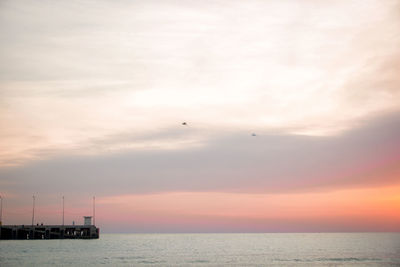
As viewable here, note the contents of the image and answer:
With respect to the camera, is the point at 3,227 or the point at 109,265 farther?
the point at 3,227

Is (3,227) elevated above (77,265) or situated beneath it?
elevated above

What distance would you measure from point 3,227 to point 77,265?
96.8 m

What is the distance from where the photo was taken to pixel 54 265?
283 feet

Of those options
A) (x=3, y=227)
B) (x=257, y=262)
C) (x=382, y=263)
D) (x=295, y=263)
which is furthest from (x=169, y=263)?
(x=3, y=227)

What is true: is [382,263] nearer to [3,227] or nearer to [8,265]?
[8,265]

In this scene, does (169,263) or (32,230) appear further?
(32,230)

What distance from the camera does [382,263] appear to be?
89.9 metres

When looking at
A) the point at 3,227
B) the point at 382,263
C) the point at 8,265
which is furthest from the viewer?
the point at 3,227

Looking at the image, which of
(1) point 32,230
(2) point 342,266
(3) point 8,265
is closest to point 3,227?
(1) point 32,230

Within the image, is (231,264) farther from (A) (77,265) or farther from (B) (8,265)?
(B) (8,265)

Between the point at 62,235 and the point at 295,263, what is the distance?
105 meters

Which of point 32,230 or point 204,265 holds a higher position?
point 32,230

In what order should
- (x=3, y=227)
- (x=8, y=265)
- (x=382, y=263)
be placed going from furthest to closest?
(x=3, y=227), (x=382, y=263), (x=8, y=265)

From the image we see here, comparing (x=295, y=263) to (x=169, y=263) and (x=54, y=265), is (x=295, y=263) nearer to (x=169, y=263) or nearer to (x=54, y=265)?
(x=169, y=263)
